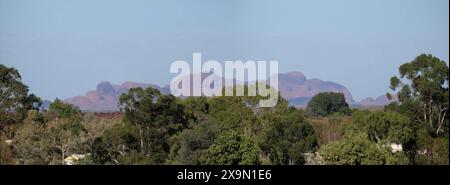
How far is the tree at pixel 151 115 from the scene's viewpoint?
27.9 m

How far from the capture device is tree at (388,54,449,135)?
29.0 meters

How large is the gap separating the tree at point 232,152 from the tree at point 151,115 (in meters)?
3.58

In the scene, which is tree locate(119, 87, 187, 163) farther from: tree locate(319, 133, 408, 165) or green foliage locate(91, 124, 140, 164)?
tree locate(319, 133, 408, 165)

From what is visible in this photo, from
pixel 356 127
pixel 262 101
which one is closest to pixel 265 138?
pixel 356 127

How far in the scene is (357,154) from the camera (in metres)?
23.9

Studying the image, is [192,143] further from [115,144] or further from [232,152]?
[115,144]

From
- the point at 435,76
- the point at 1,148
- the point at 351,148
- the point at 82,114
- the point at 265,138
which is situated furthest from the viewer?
the point at 82,114

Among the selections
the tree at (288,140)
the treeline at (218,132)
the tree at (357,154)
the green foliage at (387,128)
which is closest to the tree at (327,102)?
the treeline at (218,132)

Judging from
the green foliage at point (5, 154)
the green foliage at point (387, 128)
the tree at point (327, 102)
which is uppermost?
the tree at point (327, 102)

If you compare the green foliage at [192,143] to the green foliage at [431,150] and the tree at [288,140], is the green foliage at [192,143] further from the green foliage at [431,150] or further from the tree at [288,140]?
the green foliage at [431,150]

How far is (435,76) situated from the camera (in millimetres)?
29594

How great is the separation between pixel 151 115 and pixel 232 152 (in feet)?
18.1
